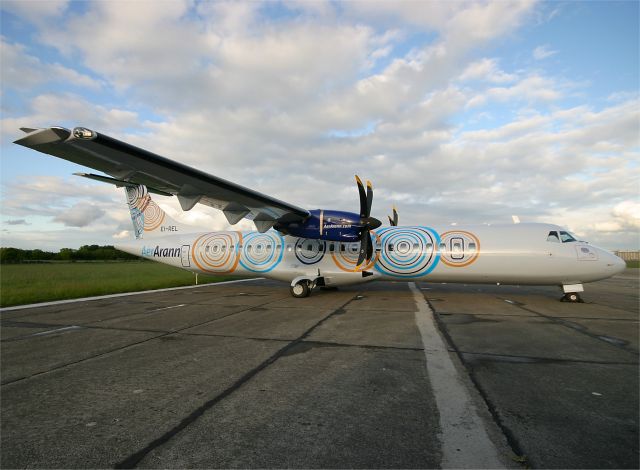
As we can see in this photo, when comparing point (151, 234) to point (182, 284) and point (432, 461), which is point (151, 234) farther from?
point (432, 461)

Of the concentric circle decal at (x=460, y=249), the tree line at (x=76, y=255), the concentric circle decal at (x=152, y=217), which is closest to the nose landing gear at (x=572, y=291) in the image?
the concentric circle decal at (x=460, y=249)

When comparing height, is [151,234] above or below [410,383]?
above

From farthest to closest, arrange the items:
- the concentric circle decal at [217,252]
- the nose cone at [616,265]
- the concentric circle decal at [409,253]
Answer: the concentric circle decal at [217,252], the concentric circle decal at [409,253], the nose cone at [616,265]

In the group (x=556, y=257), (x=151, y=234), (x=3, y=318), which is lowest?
(x=3, y=318)

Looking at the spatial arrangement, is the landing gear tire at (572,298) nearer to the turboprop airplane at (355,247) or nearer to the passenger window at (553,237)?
the turboprop airplane at (355,247)

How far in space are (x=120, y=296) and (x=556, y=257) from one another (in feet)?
58.1

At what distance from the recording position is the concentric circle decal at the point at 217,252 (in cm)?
1533

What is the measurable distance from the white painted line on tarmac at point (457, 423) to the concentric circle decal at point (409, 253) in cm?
739

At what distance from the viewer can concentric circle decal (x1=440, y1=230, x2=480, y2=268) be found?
12312mm

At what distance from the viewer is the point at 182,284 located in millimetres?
19188

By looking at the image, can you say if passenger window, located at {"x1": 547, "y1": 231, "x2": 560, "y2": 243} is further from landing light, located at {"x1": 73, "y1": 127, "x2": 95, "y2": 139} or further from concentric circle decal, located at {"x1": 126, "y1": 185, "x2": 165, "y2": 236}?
concentric circle decal, located at {"x1": 126, "y1": 185, "x2": 165, "y2": 236}

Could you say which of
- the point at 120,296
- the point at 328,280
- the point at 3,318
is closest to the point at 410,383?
the point at 328,280

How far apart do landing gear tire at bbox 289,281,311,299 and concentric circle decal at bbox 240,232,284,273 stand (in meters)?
1.63

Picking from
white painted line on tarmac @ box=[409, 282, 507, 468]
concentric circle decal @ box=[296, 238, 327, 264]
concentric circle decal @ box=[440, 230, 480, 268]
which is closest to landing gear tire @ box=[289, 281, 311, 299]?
concentric circle decal @ box=[296, 238, 327, 264]
